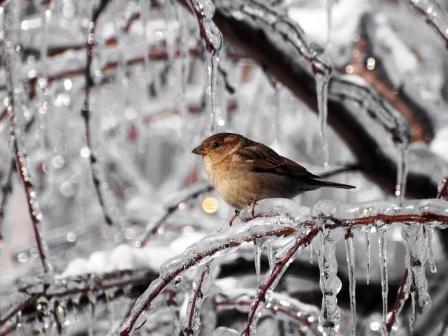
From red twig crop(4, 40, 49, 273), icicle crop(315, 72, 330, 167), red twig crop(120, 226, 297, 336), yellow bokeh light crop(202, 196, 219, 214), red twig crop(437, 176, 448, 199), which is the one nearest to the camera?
red twig crop(120, 226, 297, 336)

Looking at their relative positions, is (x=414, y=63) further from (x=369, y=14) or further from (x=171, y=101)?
(x=171, y=101)

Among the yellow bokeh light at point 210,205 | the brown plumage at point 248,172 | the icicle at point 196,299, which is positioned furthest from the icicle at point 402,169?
the yellow bokeh light at point 210,205

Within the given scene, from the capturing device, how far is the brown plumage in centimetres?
210

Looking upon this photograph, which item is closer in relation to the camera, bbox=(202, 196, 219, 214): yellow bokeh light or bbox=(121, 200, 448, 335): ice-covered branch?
bbox=(121, 200, 448, 335): ice-covered branch

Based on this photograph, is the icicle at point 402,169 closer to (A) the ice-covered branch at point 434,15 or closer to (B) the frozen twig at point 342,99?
(B) the frozen twig at point 342,99

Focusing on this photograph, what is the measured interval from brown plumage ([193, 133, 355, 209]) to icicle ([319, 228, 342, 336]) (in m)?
0.72

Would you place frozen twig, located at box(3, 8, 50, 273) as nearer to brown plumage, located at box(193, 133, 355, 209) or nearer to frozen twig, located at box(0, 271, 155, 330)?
frozen twig, located at box(0, 271, 155, 330)

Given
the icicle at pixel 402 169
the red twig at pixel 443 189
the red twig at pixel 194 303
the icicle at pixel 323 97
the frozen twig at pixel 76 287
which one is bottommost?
the frozen twig at pixel 76 287

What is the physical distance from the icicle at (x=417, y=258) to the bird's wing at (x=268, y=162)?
784mm

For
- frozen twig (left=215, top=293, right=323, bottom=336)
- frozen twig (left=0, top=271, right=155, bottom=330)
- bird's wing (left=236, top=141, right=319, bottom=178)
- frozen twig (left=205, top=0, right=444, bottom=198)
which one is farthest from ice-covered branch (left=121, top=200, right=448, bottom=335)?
frozen twig (left=205, top=0, right=444, bottom=198)

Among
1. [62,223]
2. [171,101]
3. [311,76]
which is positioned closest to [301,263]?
[311,76]

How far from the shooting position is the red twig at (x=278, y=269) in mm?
1240

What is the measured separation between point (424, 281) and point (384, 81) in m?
1.93

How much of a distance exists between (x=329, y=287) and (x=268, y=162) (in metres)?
0.87
